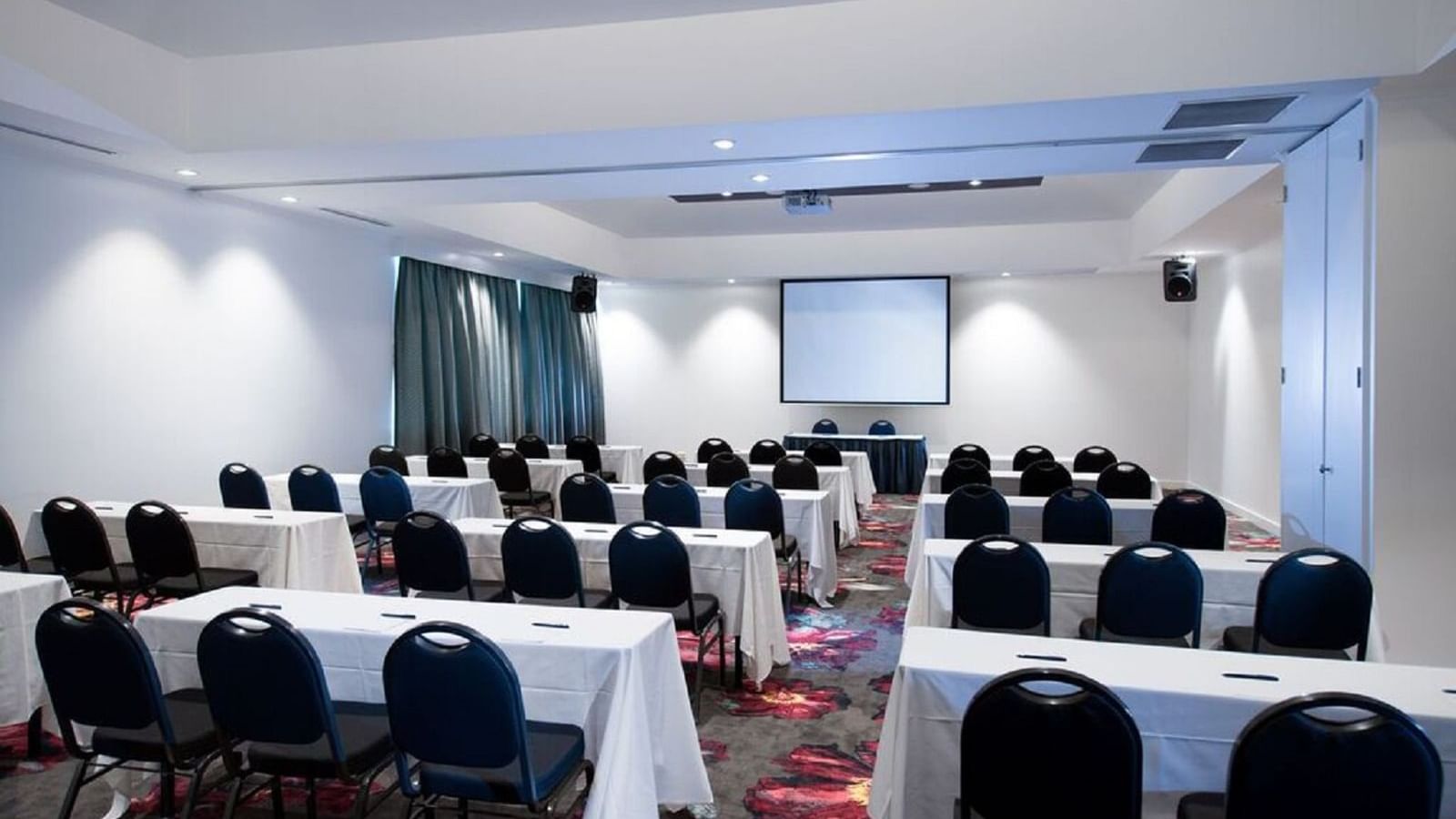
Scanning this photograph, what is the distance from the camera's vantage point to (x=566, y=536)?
4.53m

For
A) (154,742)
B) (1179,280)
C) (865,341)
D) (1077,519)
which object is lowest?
(154,742)

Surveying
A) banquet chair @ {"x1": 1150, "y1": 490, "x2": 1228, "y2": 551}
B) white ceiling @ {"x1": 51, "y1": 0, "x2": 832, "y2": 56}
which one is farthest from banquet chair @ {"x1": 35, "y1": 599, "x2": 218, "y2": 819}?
banquet chair @ {"x1": 1150, "y1": 490, "x2": 1228, "y2": 551}

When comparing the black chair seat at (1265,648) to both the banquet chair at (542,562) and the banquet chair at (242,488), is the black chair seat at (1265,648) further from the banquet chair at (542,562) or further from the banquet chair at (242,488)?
the banquet chair at (242,488)

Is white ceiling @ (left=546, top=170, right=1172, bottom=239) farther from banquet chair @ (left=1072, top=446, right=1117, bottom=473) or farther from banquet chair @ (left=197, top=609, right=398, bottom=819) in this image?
banquet chair @ (left=197, top=609, right=398, bottom=819)

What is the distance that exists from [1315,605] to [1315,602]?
12 millimetres

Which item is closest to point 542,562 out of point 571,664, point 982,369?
point 571,664

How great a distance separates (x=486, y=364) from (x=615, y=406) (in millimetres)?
3744

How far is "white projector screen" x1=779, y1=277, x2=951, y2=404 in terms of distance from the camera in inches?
525

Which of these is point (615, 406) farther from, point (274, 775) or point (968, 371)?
point (274, 775)

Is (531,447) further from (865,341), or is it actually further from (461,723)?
(461,723)

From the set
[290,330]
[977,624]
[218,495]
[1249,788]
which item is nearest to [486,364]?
[290,330]

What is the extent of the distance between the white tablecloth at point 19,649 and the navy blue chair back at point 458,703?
212 centimetres

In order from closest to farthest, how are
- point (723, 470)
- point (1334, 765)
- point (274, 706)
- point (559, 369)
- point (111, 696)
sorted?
1. point (1334, 765)
2. point (274, 706)
3. point (111, 696)
4. point (723, 470)
5. point (559, 369)

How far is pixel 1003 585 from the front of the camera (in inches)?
159
